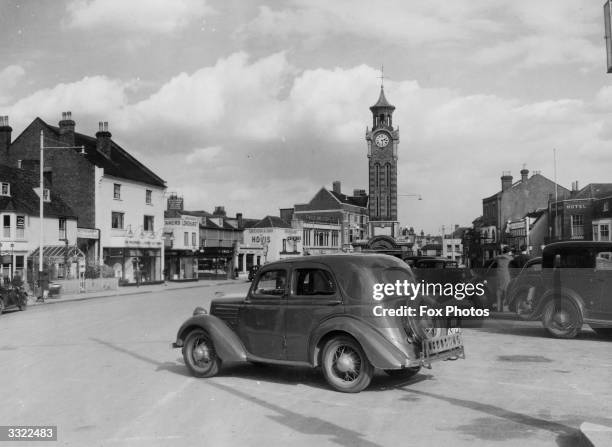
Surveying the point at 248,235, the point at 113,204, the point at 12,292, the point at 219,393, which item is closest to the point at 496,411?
the point at 219,393

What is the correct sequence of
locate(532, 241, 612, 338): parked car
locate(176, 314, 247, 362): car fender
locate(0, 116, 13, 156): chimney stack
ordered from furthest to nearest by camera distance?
locate(0, 116, 13, 156): chimney stack < locate(532, 241, 612, 338): parked car < locate(176, 314, 247, 362): car fender

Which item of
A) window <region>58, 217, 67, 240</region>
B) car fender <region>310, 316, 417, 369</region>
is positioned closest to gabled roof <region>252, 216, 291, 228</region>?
window <region>58, 217, 67, 240</region>

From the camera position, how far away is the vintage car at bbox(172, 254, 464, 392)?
25.9ft

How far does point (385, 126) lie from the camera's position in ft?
300

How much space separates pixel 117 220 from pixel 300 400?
4110 cm

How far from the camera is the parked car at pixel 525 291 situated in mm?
13773

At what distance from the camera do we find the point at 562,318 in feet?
42.8

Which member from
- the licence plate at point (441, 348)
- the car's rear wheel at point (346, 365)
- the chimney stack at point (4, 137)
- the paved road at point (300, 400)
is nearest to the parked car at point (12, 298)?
the paved road at point (300, 400)

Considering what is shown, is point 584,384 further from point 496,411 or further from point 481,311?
point 481,311

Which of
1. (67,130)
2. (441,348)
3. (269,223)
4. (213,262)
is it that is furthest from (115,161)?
(441,348)

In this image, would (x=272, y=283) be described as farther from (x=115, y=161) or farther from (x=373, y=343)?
(x=115, y=161)

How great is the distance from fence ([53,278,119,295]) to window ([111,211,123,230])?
23.7ft

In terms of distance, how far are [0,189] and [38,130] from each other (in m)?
12.4

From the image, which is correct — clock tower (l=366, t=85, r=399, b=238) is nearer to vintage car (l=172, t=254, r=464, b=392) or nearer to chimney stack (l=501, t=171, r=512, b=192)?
chimney stack (l=501, t=171, r=512, b=192)
